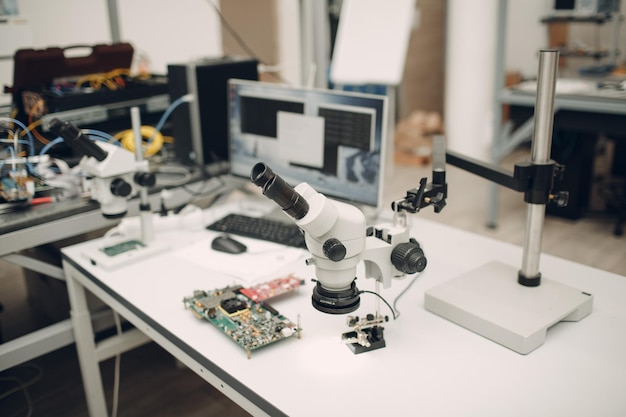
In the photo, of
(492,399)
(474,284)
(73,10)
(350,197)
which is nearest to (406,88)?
(73,10)

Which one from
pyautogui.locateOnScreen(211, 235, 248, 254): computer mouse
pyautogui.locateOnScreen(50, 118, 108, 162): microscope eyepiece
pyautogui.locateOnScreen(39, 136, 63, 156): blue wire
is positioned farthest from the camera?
pyautogui.locateOnScreen(39, 136, 63, 156): blue wire

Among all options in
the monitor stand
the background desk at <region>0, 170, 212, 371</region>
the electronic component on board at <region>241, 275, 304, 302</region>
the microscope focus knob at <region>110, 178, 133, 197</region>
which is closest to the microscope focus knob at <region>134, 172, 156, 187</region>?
the microscope focus knob at <region>110, 178, 133, 197</region>

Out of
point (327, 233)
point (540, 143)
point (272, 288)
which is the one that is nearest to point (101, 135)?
point (272, 288)

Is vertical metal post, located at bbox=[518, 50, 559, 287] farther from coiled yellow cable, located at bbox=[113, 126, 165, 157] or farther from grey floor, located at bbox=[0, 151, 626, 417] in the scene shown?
coiled yellow cable, located at bbox=[113, 126, 165, 157]

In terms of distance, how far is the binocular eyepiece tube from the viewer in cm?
90

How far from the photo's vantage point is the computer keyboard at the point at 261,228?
166 cm

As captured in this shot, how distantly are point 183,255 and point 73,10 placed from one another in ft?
5.34

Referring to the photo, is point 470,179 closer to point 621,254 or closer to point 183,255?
point 621,254

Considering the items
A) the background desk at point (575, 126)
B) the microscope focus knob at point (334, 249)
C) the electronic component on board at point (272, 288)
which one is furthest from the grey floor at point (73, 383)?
the background desk at point (575, 126)

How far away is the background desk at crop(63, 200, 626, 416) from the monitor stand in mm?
22

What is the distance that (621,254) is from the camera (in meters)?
3.22

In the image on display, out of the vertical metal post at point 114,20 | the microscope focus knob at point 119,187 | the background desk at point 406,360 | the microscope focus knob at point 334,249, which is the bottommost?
the background desk at point 406,360

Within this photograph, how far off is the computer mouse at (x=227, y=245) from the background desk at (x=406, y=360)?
13cm

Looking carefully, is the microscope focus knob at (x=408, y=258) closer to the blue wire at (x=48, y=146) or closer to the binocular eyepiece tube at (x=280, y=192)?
the binocular eyepiece tube at (x=280, y=192)
